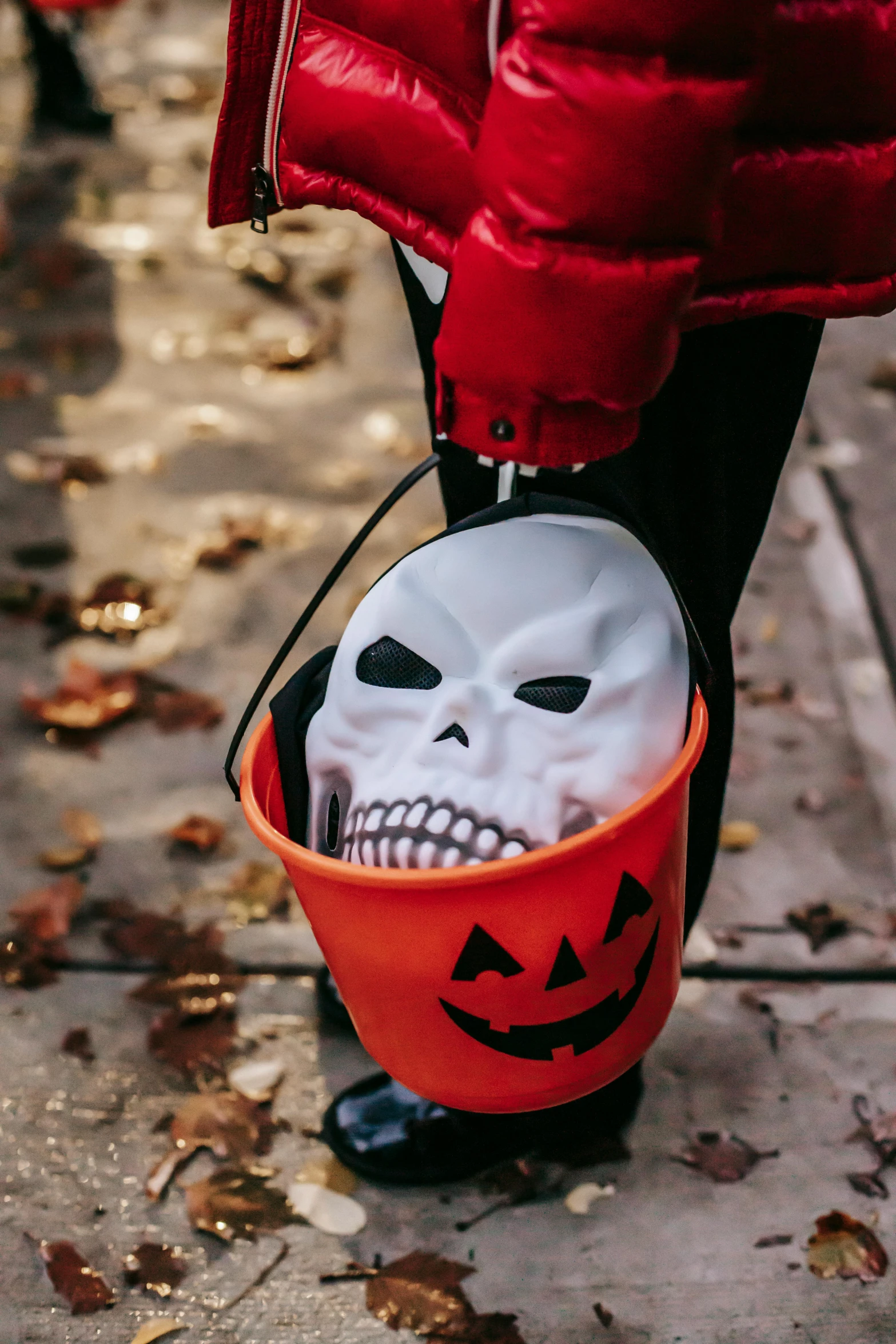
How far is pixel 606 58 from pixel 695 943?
1518 mm

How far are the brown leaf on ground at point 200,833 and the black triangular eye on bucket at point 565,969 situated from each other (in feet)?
3.57

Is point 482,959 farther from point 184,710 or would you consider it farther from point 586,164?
point 184,710

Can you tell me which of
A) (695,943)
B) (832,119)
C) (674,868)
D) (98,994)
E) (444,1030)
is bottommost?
(98,994)

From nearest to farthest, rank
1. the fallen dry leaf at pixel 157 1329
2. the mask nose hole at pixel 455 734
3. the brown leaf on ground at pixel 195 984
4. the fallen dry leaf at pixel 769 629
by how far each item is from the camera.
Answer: the mask nose hole at pixel 455 734 < the fallen dry leaf at pixel 157 1329 < the brown leaf on ground at pixel 195 984 < the fallen dry leaf at pixel 769 629

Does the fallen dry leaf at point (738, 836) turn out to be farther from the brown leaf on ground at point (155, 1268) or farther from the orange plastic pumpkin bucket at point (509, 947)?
the brown leaf on ground at point (155, 1268)

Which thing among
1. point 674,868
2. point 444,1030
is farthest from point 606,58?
point 444,1030

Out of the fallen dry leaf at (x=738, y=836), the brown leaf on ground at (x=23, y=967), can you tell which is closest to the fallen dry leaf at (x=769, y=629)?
the fallen dry leaf at (x=738, y=836)

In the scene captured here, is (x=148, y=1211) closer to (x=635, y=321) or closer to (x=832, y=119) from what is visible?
(x=635, y=321)

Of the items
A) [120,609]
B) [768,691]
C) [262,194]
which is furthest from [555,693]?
[120,609]

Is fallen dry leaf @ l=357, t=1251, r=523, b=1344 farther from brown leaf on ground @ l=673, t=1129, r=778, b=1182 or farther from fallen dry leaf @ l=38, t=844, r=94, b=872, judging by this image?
fallen dry leaf @ l=38, t=844, r=94, b=872

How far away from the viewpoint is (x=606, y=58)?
949 mm

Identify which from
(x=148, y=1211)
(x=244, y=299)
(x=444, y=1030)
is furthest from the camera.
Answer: (x=244, y=299)

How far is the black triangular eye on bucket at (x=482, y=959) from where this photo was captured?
1.25 metres

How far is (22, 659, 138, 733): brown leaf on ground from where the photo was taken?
2.48 m
